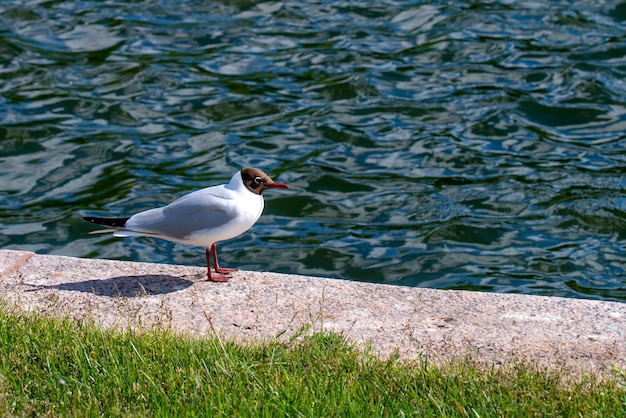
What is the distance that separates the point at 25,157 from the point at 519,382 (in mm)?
5940

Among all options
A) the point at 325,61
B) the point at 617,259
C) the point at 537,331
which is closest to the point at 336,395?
the point at 537,331

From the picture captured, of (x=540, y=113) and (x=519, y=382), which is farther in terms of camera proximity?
(x=540, y=113)

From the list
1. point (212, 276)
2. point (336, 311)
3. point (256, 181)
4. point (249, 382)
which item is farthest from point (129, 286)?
point (249, 382)

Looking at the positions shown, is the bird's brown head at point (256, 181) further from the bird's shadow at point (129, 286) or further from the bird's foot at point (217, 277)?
the bird's shadow at point (129, 286)

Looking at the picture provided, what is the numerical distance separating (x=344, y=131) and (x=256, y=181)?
397cm

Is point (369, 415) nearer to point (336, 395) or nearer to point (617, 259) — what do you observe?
point (336, 395)

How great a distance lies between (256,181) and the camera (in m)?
5.19

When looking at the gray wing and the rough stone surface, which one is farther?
the gray wing

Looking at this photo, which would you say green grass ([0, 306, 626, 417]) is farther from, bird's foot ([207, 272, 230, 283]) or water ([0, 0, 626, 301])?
water ([0, 0, 626, 301])

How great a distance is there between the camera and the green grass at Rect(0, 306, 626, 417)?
12.5 ft

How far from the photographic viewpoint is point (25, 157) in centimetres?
884

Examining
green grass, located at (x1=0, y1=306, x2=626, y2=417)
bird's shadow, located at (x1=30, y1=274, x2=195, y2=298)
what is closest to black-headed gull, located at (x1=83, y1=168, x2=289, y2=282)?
bird's shadow, located at (x1=30, y1=274, x2=195, y2=298)

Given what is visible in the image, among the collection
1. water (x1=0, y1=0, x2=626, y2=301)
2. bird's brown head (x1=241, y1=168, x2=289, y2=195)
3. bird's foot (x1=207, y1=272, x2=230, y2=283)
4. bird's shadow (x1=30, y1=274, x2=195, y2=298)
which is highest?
bird's brown head (x1=241, y1=168, x2=289, y2=195)

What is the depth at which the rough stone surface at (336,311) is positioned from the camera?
450 cm
